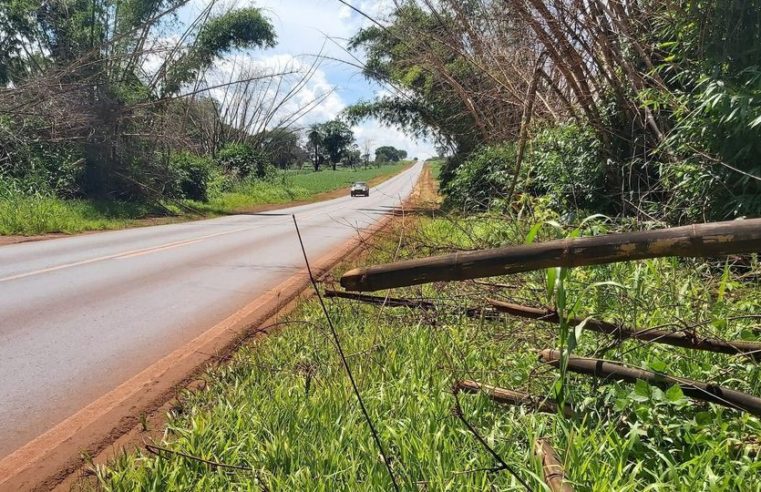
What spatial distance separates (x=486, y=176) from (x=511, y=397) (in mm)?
9938

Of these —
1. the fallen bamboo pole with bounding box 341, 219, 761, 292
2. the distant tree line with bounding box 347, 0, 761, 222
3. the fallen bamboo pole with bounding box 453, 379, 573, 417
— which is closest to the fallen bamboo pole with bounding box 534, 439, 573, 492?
the fallen bamboo pole with bounding box 453, 379, 573, 417

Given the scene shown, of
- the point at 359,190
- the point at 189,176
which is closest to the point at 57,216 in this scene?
the point at 189,176

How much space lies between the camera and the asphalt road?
389 centimetres

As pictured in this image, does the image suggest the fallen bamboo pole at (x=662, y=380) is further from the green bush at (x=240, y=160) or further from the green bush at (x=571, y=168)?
the green bush at (x=240, y=160)

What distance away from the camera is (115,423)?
11.2ft

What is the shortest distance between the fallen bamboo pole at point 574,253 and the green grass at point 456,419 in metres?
0.82

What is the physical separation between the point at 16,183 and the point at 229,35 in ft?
43.9

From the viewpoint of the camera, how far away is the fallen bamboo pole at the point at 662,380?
2387mm

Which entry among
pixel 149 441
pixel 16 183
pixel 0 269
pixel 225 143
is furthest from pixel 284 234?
pixel 225 143

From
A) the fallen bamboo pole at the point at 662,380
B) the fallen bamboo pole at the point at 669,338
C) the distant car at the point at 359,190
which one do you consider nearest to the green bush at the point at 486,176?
the fallen bamboo pole at the point at 669,338

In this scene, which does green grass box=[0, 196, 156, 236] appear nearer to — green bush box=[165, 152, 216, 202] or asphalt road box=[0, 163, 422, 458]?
asphalt road box=[0, 163, 422, 458]

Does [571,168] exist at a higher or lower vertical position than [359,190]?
higher

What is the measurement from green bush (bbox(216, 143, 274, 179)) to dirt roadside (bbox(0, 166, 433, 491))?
32.2 m

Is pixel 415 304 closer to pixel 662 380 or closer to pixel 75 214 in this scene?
pixel 662 380
